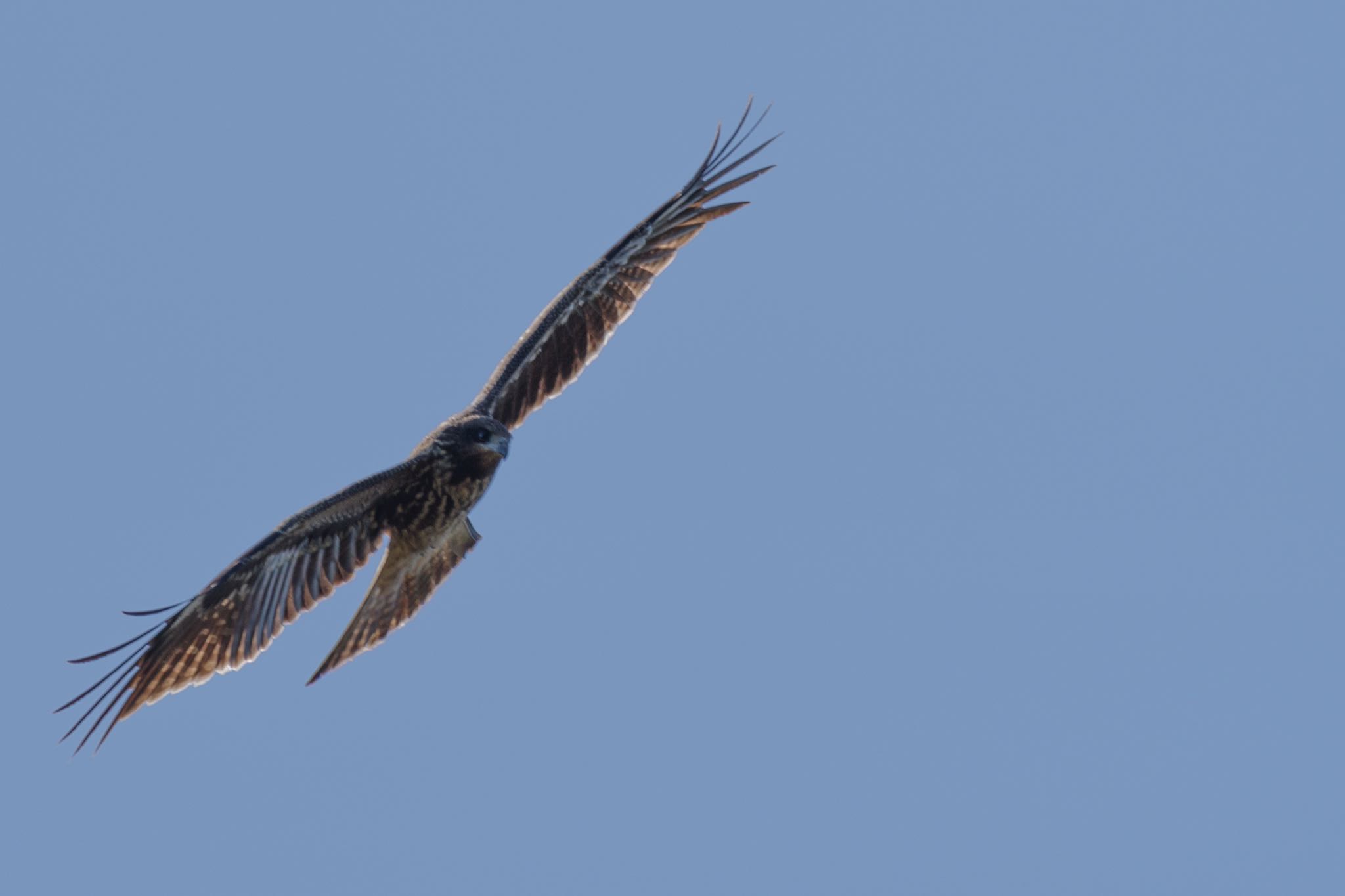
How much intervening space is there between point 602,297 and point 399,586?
113 inches

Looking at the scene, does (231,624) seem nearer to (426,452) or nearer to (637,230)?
(426,452)

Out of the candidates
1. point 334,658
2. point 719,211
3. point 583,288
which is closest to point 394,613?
point 334,658

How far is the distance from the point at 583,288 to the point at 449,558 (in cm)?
246

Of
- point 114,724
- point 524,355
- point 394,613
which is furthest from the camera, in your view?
point 524,355

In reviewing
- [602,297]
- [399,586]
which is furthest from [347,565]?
[602,297]

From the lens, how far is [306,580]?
1378cm

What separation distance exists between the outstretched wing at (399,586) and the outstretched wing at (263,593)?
0.89 ft

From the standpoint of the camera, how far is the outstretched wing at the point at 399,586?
14086 mm

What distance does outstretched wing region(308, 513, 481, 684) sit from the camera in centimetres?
1409

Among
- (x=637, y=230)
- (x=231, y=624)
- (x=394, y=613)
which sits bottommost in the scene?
(x=231, y=624)

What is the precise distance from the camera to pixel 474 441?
13805mm

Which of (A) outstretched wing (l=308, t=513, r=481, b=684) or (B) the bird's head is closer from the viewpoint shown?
(B) the bird's head

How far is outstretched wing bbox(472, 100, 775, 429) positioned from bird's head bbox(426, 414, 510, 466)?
1100mm

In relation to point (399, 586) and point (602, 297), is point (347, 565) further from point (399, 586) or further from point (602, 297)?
point (602, 297)
